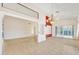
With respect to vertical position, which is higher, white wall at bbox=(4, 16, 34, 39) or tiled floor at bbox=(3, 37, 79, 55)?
white wall at bbox=(4, 16, 34, 39)

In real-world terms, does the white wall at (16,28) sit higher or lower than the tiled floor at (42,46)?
higher

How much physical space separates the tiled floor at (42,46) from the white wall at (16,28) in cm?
11

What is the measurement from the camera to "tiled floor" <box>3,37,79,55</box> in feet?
7.14

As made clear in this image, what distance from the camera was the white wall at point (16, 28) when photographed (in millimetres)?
2119

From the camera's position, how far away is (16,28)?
2.23m

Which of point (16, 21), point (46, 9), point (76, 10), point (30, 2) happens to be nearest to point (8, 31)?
point (16, 21)

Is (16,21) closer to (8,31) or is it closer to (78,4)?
(8,31)

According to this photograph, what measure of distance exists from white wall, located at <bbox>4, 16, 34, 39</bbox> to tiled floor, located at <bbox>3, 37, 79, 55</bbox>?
106 mm

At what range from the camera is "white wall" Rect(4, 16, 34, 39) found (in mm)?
2119

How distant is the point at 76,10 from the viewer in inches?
90.0

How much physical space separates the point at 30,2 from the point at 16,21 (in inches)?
18.4

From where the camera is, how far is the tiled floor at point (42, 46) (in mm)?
2178
